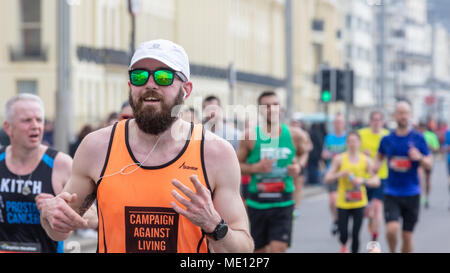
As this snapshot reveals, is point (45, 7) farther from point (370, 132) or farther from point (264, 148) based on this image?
point (264, 148)

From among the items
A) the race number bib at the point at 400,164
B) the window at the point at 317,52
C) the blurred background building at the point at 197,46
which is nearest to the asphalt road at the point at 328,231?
the race number bib at the point at 400,164

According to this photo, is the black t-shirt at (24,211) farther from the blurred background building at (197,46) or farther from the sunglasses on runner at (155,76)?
the sunglasses on runner at (155,76)

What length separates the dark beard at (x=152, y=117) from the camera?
381 centimetres

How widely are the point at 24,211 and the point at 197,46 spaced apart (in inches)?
1481

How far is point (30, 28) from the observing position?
29094mm

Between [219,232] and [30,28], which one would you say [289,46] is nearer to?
[30,28]

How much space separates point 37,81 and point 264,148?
20.8 metres

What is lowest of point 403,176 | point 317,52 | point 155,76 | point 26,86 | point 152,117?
point 403,176

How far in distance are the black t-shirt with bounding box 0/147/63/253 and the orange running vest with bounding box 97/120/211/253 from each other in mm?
2136

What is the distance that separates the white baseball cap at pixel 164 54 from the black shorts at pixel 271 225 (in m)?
5.54

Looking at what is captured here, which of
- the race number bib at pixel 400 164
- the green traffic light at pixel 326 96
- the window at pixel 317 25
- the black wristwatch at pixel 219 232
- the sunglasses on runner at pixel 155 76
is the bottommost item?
the race number bib at pixel 400 164

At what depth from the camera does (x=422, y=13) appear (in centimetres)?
13100

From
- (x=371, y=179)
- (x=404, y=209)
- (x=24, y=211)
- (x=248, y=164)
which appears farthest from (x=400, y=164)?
(x=24, y=211)
